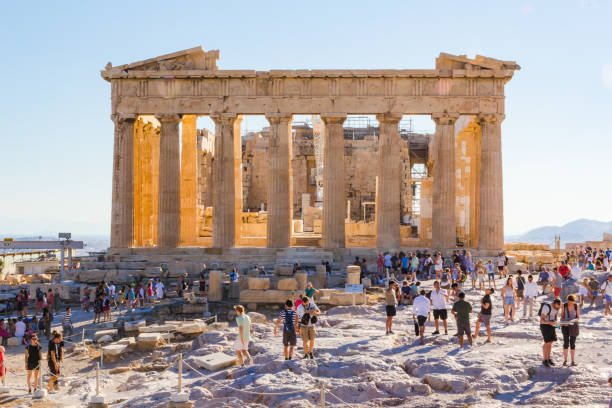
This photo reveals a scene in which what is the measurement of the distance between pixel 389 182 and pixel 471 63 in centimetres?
Result: 780

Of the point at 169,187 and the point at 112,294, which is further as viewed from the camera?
the point at 169,187

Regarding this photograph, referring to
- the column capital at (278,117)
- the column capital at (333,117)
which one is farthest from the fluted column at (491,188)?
the column capital at (278,117)

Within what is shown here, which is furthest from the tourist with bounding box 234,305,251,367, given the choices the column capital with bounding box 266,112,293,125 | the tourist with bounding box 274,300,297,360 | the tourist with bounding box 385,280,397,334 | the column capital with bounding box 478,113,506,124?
the column capital with bounding box 478,113,506,124

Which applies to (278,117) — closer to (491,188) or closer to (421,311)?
(491,188)

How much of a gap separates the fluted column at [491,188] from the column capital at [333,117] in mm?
7561

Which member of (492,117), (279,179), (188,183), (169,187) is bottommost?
(169,187)

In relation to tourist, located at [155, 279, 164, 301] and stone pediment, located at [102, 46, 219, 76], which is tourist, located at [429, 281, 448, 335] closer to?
tourist, located at [155, 279, 164, 301]

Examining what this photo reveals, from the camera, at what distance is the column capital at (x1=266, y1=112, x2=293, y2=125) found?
105 ft

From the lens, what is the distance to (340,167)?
1272 inches

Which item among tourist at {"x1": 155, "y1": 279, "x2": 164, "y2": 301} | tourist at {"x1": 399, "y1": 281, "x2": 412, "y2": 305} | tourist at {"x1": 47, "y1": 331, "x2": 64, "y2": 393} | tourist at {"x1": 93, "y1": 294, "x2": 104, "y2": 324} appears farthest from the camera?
tourist at {"x1": 155, "y1": 279, "x2": 164, "y2": 301}

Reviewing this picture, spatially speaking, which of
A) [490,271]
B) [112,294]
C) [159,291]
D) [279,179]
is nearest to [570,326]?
[490,271]

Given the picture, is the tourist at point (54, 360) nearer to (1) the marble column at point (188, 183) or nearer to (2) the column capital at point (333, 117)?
(2) the column capital at point (333, 117)

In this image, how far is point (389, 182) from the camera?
105 ft

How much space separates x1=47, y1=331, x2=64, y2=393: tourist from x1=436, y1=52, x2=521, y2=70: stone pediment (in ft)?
83.3
